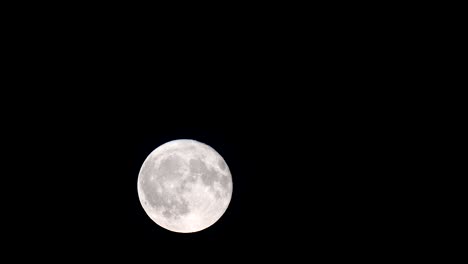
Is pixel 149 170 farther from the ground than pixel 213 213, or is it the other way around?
pixel 149 170

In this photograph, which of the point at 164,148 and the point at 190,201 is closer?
the point at 190,201

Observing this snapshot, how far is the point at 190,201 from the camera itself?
5.29m

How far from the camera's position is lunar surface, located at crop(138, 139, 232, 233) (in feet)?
17.4

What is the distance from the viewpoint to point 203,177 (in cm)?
541

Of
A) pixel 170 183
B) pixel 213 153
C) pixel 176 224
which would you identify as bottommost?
pixel 176 224

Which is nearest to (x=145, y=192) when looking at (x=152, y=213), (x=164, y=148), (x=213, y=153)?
(x=152, y=213)

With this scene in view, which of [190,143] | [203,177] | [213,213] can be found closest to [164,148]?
[190,143]

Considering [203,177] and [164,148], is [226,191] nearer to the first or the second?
[203,177]

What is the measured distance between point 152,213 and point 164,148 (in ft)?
3.14

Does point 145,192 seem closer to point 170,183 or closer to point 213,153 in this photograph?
point 170,183

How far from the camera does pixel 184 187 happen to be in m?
5.29

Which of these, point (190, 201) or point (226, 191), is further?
point (226, 191)

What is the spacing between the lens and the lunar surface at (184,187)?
17.4 feet

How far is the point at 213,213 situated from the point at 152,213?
2.90 feet
